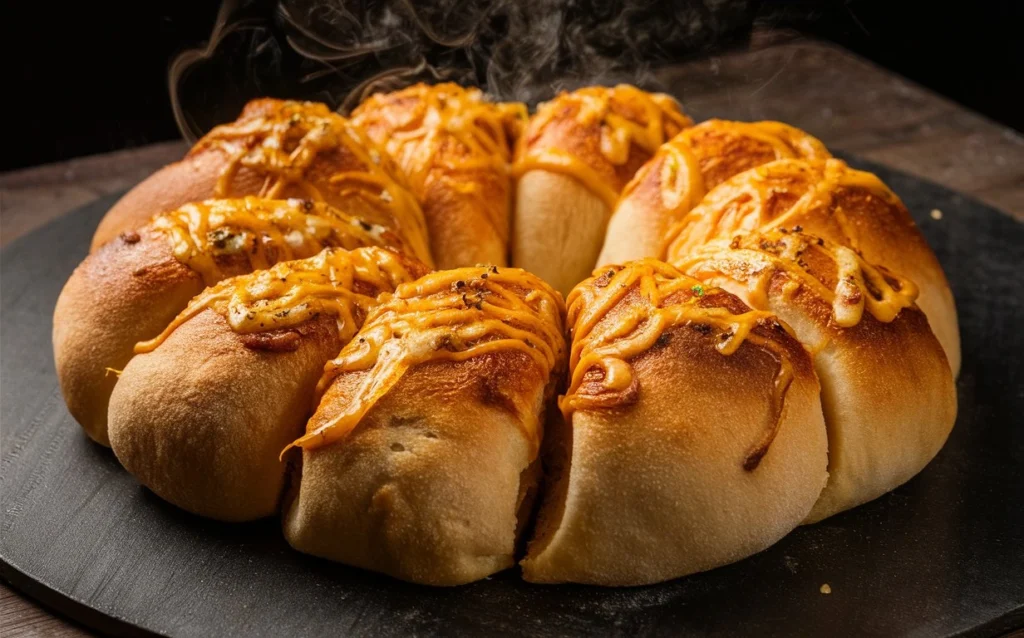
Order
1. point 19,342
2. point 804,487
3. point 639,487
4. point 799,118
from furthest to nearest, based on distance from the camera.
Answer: point 799,118 → point 19,342 → point 804,487 → point 639,487

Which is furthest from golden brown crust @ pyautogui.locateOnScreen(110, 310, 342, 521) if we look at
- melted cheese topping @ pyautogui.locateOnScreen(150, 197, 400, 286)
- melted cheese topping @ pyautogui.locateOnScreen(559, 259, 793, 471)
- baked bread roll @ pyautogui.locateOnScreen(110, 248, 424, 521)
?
melted cheese topping @ pyautogui.locateOnScreen(559, 259, 793, 471)

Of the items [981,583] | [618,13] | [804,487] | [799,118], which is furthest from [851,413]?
[799,118]

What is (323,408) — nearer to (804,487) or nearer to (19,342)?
(804,487)

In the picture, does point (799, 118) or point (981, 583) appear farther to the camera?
point (799, 118)

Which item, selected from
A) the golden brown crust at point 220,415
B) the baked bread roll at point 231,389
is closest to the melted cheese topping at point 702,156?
the baked bread roll at point 231,389

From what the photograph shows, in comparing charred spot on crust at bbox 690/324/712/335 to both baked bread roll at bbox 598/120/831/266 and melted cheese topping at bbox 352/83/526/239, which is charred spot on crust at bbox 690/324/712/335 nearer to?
baked bread roll at bbox 598/120/831/266

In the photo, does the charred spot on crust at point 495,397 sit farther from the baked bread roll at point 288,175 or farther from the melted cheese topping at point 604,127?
the melted cheese topping at point 604,127
